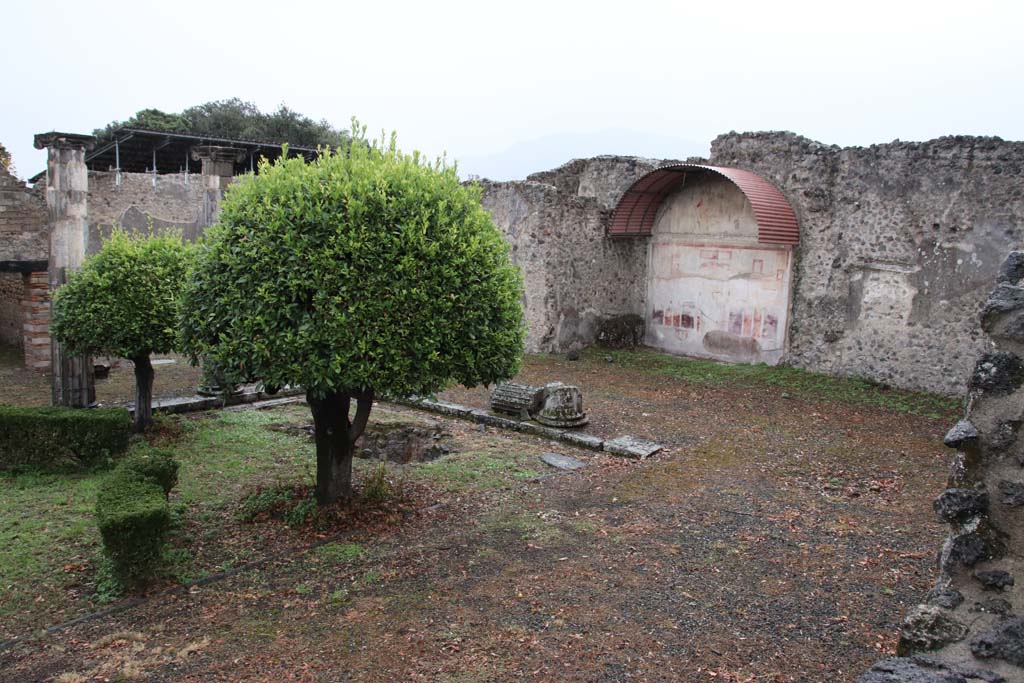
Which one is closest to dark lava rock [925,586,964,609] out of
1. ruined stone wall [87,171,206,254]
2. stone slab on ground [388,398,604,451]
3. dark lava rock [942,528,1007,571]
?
dark lava rock [942,528,1007,571]

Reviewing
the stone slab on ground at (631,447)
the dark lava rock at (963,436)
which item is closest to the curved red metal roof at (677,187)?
the stone slab on ground at (631,447)

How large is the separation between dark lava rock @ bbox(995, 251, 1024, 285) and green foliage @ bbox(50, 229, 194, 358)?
26.0ft

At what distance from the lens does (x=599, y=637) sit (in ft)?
15.7

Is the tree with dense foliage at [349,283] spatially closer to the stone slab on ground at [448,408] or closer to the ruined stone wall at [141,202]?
the stone slab on ground at [448,408]

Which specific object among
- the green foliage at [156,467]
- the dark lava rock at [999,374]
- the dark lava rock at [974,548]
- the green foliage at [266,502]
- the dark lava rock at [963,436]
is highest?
the dark lava rock at [999,374]

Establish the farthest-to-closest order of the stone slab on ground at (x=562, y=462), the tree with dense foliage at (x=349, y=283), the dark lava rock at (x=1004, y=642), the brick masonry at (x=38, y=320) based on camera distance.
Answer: the brick masonry at (x=38, y=320) < the stone slab on ground at (x=562, y=462) < the tree with dense foliage at (x=349, y=283) < the dark lava rock at (x=1004, y=642)

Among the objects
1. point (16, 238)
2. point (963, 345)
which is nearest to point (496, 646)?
point (963, 345)

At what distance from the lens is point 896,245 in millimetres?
12219

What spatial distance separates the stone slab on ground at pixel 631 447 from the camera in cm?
905

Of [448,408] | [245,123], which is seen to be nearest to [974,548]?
[448,408]

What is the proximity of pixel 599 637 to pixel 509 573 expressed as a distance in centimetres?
112

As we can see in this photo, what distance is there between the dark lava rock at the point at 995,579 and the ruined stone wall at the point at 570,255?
12043 millimetres

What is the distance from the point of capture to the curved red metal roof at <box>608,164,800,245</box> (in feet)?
42.9

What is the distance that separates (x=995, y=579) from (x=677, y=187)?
1245 cm
